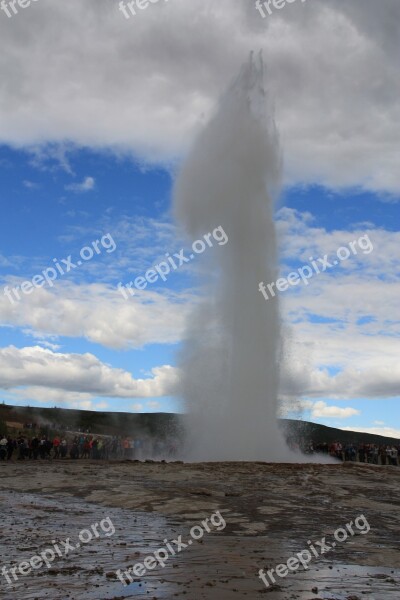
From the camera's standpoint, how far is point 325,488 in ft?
52.4

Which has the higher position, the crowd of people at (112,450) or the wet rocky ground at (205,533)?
the crowd of people at (112,450)

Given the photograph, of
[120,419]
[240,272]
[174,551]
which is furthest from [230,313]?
[120,419]

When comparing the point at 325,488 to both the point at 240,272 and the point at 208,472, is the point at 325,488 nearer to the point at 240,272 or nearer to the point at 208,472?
the point at 208,472
